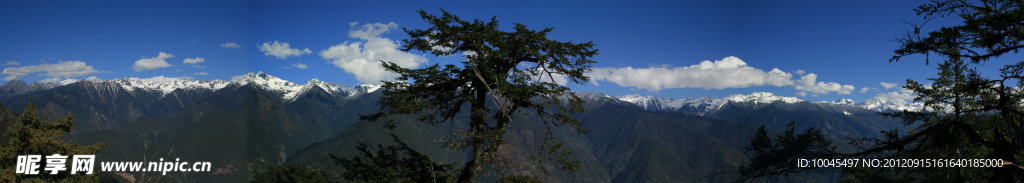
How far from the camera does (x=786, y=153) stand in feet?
26.1

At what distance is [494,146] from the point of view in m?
13.2

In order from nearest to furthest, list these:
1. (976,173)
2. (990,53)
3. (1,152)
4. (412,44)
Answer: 1. (990,53)
2. (976,173)
3. (412,44)
4. (1,152)

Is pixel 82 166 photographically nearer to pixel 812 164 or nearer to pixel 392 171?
pixel 392 171

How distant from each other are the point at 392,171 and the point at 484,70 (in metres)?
5.02

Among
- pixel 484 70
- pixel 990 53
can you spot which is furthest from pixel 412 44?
pixel 990 53

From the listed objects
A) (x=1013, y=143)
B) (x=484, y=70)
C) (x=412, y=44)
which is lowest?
(x=1013, y=143)

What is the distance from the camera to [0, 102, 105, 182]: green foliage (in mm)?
22641

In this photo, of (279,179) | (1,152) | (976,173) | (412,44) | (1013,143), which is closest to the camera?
(1013,143)

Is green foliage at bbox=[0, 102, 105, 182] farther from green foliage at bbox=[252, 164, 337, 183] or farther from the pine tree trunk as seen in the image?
the pine tree trunk

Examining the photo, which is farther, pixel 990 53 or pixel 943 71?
pixel 943 71

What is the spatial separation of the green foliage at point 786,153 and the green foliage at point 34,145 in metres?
31.5

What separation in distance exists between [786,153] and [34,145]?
33182 mm

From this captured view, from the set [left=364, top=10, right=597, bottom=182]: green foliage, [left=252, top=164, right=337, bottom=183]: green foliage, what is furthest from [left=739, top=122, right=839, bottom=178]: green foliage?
[left=252, top=164, right=337, bottom=183]: green foliage

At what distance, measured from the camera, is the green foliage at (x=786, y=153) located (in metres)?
7.83
